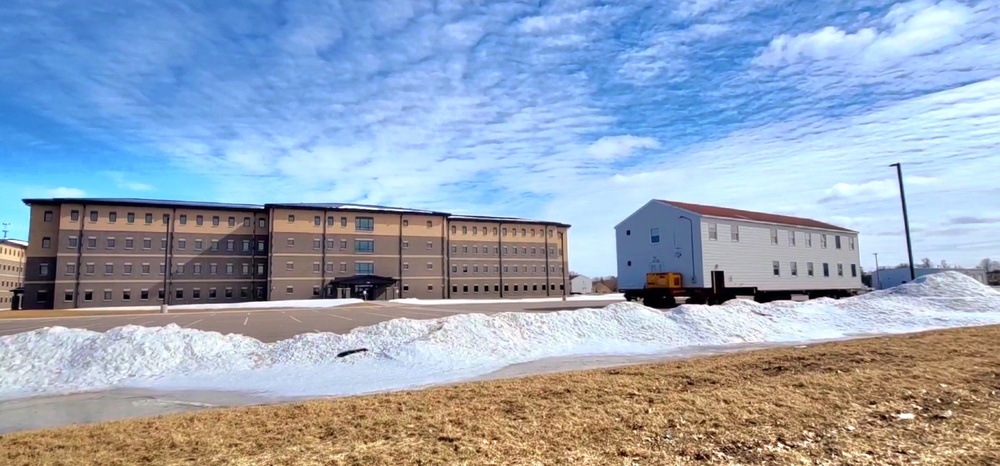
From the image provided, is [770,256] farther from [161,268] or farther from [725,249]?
[161,268]

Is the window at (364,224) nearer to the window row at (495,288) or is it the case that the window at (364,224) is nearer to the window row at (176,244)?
the window row at (176,244)

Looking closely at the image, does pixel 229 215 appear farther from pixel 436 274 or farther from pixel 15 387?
pixel 15 387

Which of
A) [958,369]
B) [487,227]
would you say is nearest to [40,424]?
[958,369]

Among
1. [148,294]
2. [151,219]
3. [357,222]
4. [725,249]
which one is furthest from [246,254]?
[725,249]

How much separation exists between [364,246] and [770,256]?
4999cm

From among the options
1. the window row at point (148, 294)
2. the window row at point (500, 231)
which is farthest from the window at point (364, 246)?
the window row at point (148, 294)

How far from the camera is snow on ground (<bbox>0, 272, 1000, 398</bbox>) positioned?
11820 mm

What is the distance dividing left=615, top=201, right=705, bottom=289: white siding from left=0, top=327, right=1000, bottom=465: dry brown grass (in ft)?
76.0

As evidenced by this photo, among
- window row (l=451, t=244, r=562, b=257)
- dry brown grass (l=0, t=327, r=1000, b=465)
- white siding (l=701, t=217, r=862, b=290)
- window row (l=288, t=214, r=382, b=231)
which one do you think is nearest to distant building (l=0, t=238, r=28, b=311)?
window row (l=288, t=214, r=382, b=231)

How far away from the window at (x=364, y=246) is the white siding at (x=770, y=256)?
49.1m

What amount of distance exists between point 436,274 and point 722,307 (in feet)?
190

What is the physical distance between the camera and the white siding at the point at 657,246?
33.0m

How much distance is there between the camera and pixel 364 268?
72.1 m

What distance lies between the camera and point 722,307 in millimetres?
21016
